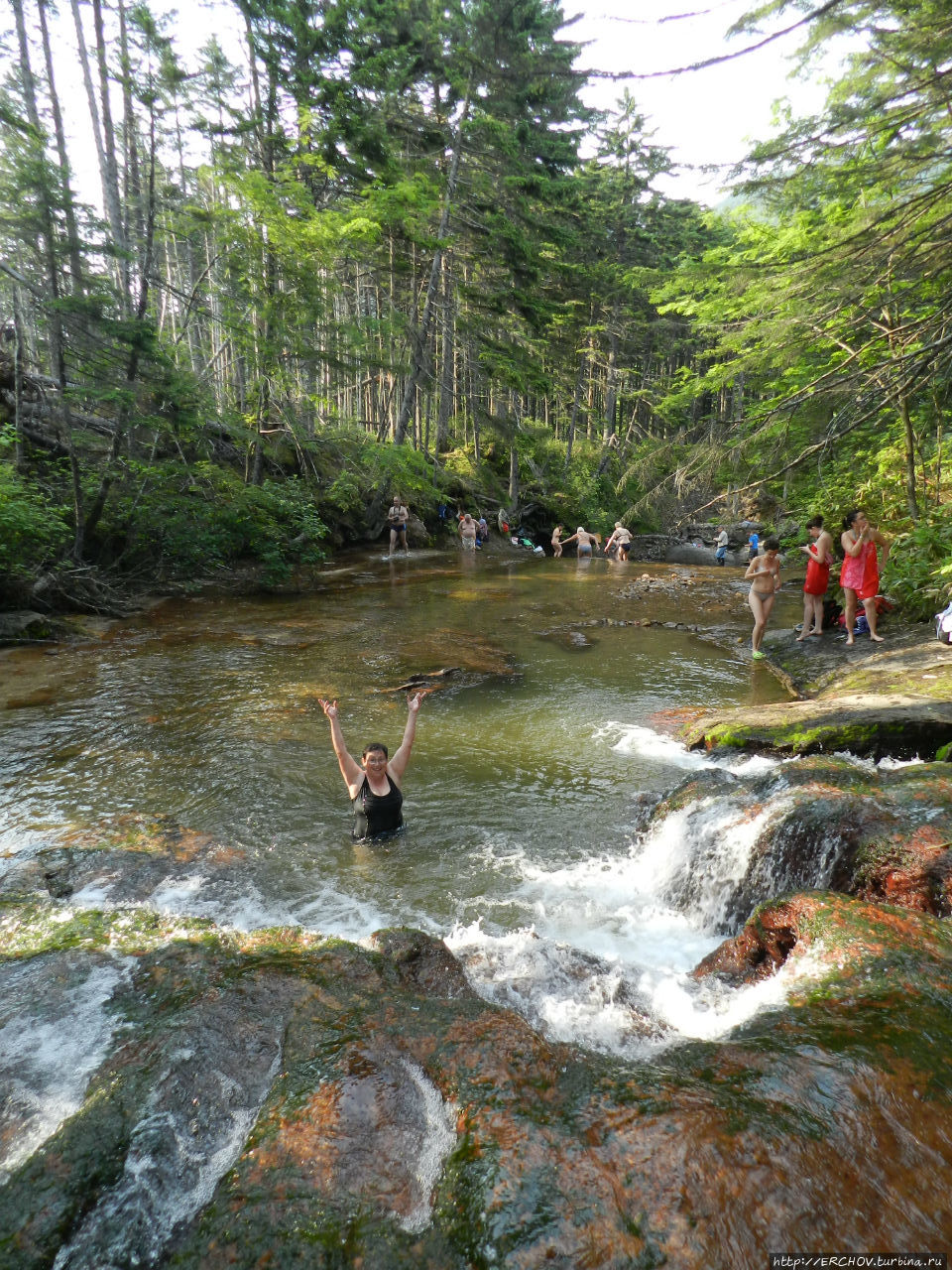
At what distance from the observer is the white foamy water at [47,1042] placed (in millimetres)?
2471

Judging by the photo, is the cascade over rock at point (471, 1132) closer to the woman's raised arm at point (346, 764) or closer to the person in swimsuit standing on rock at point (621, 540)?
the woman's raised arm at point (346, 764)

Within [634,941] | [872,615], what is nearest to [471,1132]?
[634,941]

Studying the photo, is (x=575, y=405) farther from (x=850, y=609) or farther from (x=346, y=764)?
(x=346, y=764)

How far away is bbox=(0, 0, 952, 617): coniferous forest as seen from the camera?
6238 mm

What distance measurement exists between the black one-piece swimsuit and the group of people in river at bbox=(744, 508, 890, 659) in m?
7.28

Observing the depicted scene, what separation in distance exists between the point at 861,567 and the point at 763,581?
144 cm

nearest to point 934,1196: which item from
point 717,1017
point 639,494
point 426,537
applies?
point 717,1017

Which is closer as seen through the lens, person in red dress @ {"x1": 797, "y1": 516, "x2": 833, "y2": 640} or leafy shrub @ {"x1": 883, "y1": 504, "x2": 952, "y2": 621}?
leafy shrub @ {"x1": 883, "y1": 504, "x2": 952, "y2": 621}

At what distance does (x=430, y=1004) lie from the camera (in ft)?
10.5

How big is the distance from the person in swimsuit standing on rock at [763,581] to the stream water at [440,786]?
78 cm

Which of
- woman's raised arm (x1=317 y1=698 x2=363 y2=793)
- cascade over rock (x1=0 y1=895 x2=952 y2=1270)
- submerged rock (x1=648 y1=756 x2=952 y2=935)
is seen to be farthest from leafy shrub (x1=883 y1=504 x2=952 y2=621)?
woman's raised arm (x1=317 y1=698 x2=363 y2=793)

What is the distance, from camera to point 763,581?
1062 cm

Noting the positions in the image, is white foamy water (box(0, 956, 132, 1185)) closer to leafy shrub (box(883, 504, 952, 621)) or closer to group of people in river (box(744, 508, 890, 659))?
group of people in river (box(744, 508, 890, 659))

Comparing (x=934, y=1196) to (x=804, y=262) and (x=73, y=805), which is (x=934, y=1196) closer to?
(x=73, y=805)
